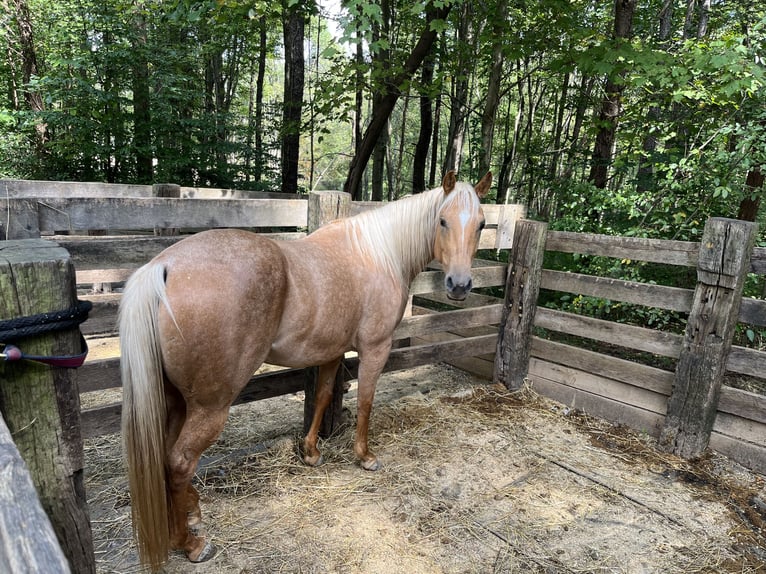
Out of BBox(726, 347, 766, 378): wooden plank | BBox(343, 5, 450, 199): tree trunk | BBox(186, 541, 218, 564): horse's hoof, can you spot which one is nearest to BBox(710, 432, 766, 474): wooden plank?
BBox(726, 347, 766, 378): wooden plank

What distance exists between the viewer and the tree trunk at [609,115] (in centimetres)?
555

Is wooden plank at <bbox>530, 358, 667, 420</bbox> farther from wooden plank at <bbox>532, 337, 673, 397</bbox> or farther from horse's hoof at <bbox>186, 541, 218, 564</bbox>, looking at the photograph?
horse's hoof at <bbox>186, 541, 218, 564</bbox>

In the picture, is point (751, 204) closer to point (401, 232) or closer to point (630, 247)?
point (630, 247)

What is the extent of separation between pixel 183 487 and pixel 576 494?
2.31 metres

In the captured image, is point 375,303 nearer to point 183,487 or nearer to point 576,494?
point 183,487

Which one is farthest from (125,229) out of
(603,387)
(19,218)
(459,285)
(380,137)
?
(380,137)

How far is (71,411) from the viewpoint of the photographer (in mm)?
1185

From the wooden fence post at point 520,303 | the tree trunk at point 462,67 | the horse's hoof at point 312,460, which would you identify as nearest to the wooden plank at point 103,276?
the horse's hoof at point 312,460

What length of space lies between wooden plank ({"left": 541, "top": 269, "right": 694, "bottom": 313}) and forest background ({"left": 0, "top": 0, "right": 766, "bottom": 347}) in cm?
41

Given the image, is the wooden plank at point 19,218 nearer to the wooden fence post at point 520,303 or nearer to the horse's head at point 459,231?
the horse's head at point 459,231

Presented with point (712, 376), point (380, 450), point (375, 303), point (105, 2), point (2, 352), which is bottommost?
point (380, 450)

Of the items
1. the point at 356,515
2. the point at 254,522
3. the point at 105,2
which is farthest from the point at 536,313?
the point at 105,2

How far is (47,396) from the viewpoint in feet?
3.69

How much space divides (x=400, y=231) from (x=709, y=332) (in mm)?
2312
